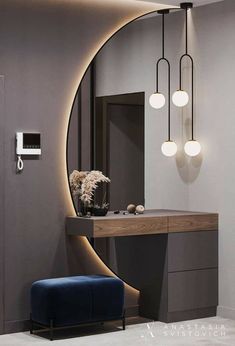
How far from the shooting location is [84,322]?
6.00 meters

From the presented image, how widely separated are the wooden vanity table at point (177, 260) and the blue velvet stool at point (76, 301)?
16.2 inches

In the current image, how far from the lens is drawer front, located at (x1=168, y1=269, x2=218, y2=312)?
6480mm

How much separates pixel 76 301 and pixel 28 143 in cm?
126

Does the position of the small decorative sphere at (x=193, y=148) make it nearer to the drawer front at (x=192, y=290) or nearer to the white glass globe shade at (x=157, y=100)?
the white glass globe shade at (x=157, y=100)

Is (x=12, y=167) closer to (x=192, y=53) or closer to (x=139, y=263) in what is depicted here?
(x=139, y=263)

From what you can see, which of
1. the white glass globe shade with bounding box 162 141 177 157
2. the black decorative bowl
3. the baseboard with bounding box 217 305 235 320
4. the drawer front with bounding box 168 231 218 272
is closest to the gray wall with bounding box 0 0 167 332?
the black decorative bowl

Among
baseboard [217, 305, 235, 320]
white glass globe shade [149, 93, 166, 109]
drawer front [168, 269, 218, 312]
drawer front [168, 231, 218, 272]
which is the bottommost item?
baseboard [217, 305, 235, 320]

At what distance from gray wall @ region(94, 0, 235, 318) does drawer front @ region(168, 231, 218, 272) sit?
82 mm

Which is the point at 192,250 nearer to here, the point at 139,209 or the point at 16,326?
the point at 139,209

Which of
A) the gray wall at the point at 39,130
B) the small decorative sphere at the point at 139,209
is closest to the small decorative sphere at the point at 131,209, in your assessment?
the small decorative sphere at the point at 139,209

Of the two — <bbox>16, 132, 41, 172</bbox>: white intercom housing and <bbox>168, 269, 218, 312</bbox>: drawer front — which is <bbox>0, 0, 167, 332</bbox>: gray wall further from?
<bbox>168, 269, 218, 312</bbox>: drawer front

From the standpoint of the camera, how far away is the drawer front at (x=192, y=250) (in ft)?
21.3

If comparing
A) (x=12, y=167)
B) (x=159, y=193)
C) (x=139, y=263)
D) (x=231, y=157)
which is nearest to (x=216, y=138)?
(x=231, y=157)

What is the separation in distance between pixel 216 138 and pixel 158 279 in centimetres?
130
